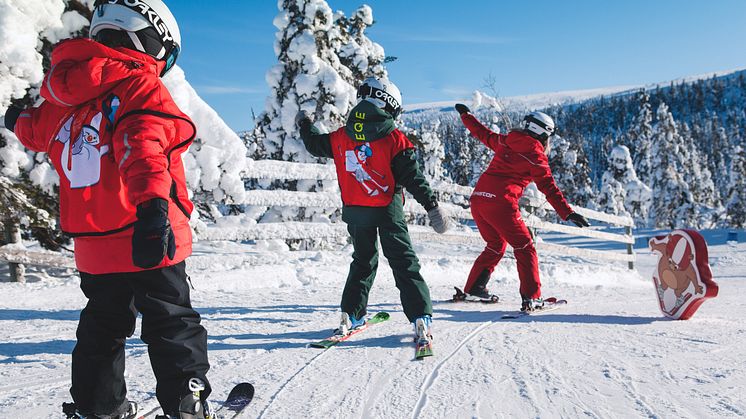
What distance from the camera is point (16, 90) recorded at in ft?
16.6

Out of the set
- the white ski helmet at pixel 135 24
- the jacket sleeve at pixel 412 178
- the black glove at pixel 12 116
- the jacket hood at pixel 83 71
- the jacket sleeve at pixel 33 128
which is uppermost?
the white ski helmet at pixel 135 24

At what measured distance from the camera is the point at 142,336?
186 cm

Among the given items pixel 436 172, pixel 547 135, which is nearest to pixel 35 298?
pixel 547 135

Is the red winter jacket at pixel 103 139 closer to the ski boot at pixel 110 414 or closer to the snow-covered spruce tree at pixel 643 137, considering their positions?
the ski boot at pixel 110 414

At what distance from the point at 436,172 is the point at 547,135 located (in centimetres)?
3583

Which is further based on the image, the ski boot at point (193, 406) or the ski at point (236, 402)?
the ski at point (236, 402)

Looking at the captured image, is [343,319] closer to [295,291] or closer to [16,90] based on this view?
[295,291]

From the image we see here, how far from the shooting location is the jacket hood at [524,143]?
4.75 metres

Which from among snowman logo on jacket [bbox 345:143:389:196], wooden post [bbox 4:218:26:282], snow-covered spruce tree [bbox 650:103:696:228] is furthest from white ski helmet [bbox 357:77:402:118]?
snow-covered spruce tree [bbox 650:103:696:228]

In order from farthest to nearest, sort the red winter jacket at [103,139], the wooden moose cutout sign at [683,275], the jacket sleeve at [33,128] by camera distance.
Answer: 1. the wooden moose cutout sign at [683,275]
2. the jacket sleeve at [33,128]
3. the red winter jacket at [103,139]

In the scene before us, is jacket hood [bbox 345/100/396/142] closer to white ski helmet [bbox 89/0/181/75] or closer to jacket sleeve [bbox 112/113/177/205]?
white ski helmet [bbox 89/0/181/75]

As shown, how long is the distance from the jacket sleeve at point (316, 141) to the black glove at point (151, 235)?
7.04 feet

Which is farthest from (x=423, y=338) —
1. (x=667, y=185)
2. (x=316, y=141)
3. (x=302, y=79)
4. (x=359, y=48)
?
(x=667, y=185)

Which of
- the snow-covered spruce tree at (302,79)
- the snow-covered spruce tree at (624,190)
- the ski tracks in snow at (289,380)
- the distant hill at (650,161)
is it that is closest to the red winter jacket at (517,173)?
the ski tracks in snow at (289,380)
